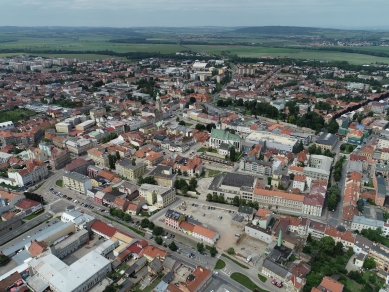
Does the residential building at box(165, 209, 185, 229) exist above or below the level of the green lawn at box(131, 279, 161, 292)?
above

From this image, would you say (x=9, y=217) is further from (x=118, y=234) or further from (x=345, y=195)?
(x=345, y=195)

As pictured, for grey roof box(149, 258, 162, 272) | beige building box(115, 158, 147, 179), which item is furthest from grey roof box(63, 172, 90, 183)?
grey roof box(149, 258, 162, 272)

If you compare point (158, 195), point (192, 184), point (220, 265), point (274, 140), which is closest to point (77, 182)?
point (158, 195)

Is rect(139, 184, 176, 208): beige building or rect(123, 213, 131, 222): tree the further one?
rect(139, 184, 176, 208): beige building

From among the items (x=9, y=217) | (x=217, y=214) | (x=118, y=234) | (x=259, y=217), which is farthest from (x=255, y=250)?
(x=9, y=217)

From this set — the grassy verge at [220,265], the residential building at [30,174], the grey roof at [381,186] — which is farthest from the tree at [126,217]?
the grey roof at [381,186]

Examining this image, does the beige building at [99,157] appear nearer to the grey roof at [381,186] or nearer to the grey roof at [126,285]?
the grey roof at [126,285]

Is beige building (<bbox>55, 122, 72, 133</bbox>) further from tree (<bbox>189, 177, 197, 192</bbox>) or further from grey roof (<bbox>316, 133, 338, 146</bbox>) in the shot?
grey roof (<bbox>316, 133, 338, 146</bbox>)
